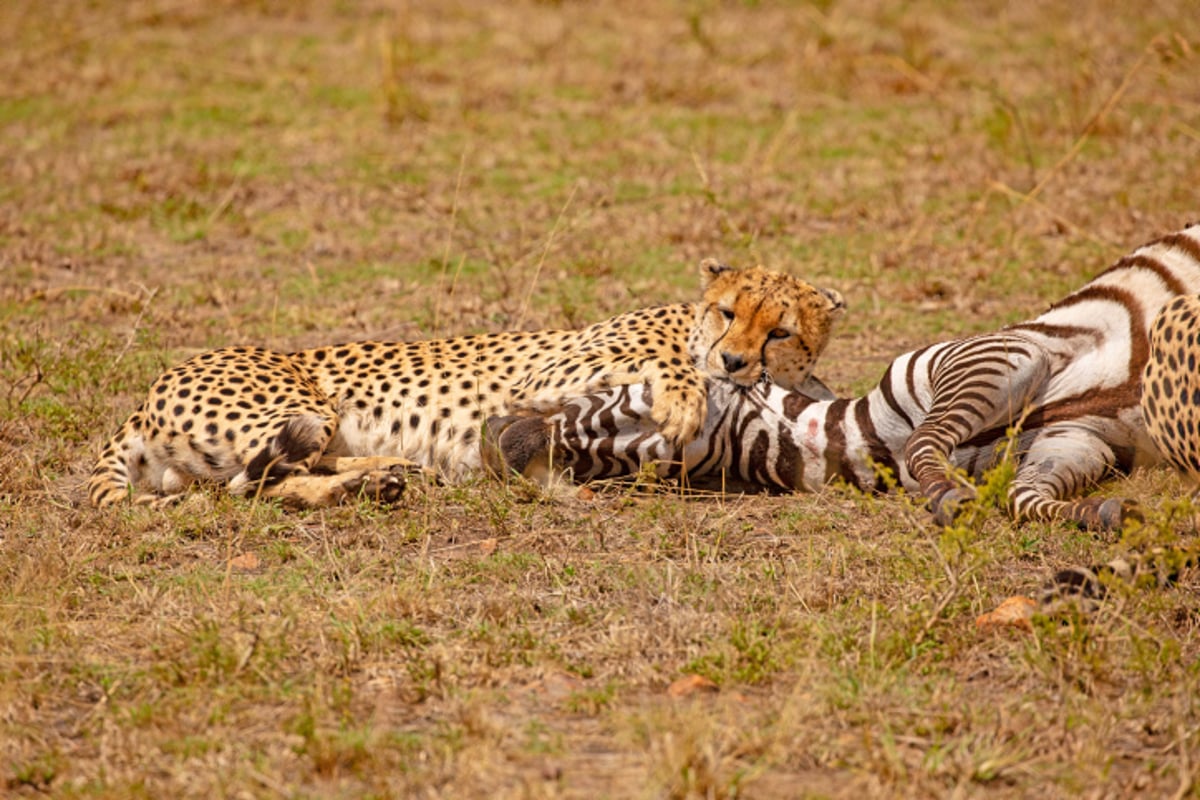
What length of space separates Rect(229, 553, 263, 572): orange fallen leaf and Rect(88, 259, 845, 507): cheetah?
18.8 inches

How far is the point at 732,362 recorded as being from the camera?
5.49 meters

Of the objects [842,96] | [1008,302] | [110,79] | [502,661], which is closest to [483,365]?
[502,661]

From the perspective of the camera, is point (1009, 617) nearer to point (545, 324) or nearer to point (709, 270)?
point (709, 270)

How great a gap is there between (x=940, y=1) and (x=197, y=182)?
804 centimetres

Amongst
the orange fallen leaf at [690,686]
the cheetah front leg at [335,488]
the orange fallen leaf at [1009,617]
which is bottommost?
the cheetah front leg at [335,488]

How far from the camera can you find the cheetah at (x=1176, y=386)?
15.5ft

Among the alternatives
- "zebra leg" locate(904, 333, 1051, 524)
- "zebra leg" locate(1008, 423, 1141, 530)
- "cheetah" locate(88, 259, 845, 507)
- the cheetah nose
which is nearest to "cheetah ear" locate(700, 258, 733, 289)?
"cheetah" locate(88, 259, 845, 507)

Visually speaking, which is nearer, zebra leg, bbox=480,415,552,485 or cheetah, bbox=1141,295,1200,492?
cheetah, bbox=1141,295,1200,492

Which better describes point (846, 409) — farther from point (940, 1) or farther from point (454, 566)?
point (940, 1)

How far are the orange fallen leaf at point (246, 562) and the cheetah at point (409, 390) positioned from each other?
1.57ft

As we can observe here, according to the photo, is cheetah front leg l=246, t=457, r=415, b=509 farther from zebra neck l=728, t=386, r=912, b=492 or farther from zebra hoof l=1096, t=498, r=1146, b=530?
zebra hoof l=1096, t=498, r=1146, b=530

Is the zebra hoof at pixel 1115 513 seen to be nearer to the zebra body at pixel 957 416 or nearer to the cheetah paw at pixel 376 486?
the zebra body at pixel 957 416

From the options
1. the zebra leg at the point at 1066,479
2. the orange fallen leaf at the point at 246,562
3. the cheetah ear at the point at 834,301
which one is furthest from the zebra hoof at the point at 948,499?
the orange fallen leaf at the point at 246,562

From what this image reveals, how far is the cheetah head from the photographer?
5.52 meters
